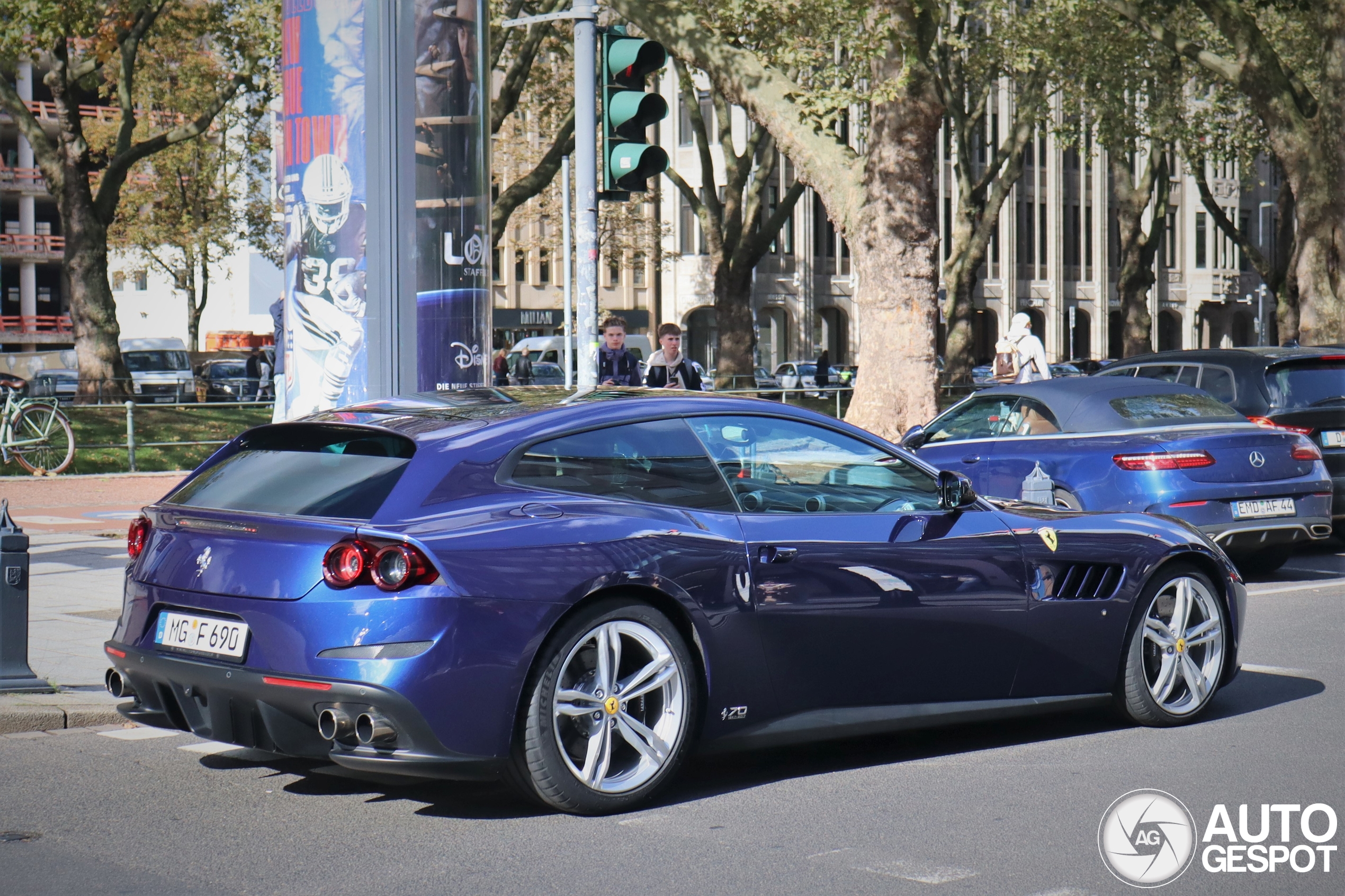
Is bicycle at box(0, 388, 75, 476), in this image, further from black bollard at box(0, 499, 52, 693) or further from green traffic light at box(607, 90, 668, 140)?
black bollard at box(0, 499, 52, 693)

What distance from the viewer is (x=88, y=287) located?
1119 inches

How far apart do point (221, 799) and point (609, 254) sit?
5252cm

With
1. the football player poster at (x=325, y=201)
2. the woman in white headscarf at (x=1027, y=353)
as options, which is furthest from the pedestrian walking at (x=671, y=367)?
the woman in white headscarf at (x=1027, y=353)

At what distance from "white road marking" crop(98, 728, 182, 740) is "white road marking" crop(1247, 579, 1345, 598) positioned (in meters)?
7.45

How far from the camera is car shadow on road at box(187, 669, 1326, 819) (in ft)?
18.7

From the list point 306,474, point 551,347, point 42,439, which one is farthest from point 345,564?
point 551,347

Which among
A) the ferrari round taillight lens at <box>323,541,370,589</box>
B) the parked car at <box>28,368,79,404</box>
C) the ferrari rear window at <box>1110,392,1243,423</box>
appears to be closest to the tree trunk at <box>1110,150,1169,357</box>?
the parked car at <box>28,368,79,404</box>

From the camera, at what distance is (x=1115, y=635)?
22.0 feet

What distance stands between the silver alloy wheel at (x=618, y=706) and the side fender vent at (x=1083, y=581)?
1805mm

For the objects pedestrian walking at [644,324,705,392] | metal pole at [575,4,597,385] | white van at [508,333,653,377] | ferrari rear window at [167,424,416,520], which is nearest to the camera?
ferrari rear window at [167,424,416,520]

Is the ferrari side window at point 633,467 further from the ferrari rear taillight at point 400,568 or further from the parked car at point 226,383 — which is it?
the parked car at point 226,383

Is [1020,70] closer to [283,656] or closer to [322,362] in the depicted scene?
[322,362]

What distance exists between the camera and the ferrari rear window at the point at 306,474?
5.28 meters

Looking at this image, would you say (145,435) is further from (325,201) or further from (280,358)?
(325,201)
